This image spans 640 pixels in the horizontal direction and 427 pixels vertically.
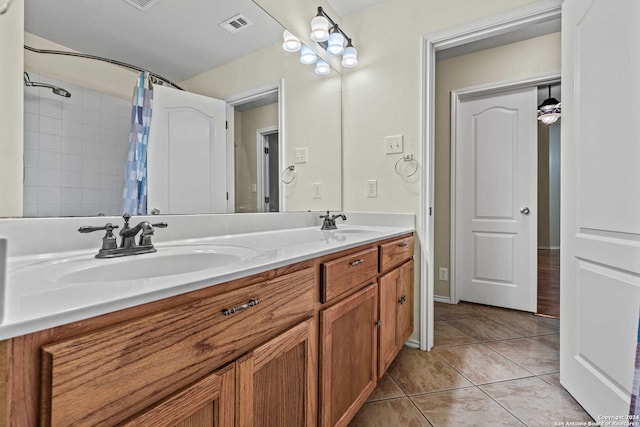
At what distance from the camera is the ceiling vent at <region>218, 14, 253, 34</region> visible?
143 centimetres

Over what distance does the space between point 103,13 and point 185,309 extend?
40.4 inches

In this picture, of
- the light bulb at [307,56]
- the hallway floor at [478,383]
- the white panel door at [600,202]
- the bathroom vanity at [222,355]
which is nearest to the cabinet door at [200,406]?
the bathroom vanity at [222,355]

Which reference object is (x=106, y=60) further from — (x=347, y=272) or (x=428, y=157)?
(x=428, y=157)

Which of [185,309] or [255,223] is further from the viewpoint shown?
[255,223]

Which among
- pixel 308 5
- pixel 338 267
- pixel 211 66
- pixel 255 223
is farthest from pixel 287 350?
pixel 308 5

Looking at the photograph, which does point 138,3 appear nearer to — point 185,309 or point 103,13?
point 103,13

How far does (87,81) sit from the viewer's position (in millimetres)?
965

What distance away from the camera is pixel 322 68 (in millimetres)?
2117

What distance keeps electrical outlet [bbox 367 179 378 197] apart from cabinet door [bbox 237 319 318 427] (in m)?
1.33

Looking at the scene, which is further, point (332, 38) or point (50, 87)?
point (332, 38)

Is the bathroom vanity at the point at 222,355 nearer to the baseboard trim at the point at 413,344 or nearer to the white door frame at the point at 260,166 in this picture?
the white door frame at the point at 260,166

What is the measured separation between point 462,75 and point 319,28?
61.7 inches

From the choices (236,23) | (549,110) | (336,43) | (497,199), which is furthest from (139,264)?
(549,110)

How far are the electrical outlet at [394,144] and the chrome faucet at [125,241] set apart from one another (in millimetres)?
1546
